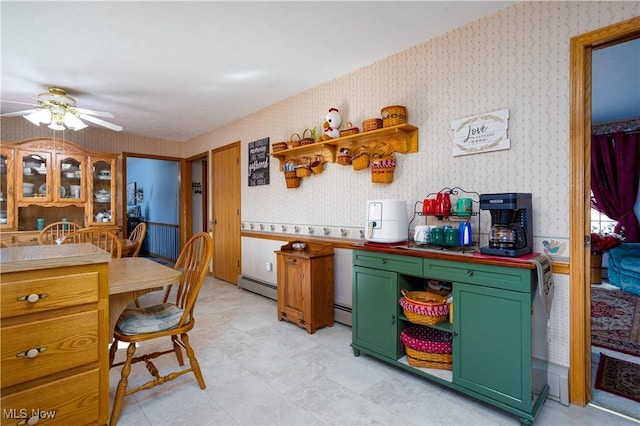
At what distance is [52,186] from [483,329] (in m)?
5.20

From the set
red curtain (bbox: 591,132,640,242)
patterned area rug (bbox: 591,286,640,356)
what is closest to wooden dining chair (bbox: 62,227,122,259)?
patterned area rug (bbox: 591,286,640,356)

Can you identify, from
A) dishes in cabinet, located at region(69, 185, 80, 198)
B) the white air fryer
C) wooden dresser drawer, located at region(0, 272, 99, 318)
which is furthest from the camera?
dishes in cabinet, located at region(69, 185, 80, 198)

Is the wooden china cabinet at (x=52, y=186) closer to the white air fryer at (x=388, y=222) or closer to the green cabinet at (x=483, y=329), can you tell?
the white air fryer at (x=388, y=222)

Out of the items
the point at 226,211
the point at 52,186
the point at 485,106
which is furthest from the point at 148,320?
the point at 52,186

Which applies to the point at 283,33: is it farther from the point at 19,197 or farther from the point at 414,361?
the point at 19,197

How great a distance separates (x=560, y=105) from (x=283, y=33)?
6.16ft

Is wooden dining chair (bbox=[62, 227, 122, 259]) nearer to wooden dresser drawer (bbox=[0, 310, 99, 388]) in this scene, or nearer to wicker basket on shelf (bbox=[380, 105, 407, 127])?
wooden dresser drawer (bbox=[0, 310, 99, 388])

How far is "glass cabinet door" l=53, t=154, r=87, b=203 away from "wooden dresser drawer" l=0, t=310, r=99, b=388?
3786 millimetres

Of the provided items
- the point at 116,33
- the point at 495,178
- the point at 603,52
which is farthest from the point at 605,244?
the point at 116,33

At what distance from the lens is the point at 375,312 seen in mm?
2297

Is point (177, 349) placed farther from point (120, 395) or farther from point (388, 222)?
point (388, 222)

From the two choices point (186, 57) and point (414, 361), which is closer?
point (414, 361)

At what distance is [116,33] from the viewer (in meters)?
2.30

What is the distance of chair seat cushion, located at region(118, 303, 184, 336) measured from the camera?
1.73 meters
